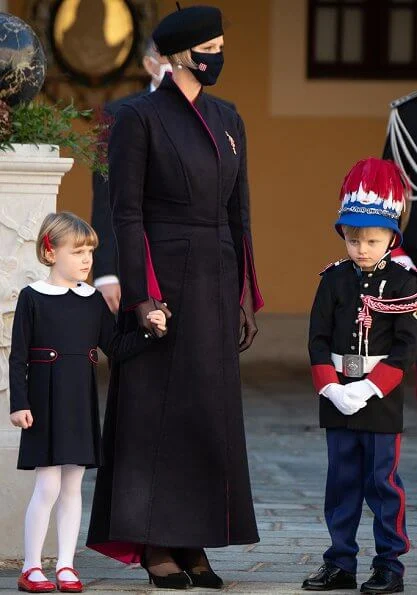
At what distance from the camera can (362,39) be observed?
1414cm

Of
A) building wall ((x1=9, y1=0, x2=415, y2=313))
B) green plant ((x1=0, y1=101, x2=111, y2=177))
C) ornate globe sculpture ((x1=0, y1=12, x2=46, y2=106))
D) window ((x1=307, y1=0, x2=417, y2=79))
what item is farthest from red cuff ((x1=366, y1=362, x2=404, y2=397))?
window ((x1=307, y1=0, x2=417, y2=79))

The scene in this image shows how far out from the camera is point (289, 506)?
25.6 ft

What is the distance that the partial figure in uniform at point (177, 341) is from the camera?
5.81 metres

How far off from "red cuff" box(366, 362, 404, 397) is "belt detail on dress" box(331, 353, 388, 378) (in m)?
0.03

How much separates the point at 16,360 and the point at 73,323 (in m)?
0.22

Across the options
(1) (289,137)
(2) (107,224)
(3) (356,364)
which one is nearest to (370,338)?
(3) (356,364)

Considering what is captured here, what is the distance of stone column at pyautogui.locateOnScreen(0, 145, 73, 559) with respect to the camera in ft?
20.7

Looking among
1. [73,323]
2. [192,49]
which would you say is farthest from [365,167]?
[73,323]

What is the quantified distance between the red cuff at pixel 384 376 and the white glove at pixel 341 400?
0.24ft

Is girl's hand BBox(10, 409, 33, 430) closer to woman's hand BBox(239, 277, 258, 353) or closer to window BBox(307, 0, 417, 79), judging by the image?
woman's hand BBox(239, 277, 258, 353)

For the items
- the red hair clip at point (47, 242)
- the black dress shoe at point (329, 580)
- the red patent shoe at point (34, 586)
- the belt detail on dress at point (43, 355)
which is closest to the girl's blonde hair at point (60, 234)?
the red hair clip at point (47, 242)

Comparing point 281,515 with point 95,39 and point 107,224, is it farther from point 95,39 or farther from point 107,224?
point 95,39

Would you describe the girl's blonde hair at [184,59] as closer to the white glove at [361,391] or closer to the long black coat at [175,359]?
the long black coat at [175,359]

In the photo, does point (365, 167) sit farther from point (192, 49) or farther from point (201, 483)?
point (201, 483)
